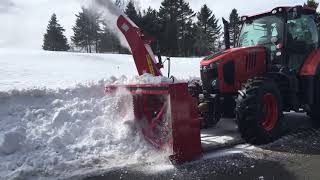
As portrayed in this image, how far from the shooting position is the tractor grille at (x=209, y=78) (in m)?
7.95

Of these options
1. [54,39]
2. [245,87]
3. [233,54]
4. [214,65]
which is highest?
[54,39]

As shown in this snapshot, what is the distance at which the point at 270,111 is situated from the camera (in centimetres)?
750

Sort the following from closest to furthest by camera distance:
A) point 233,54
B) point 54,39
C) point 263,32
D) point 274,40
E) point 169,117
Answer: point 169,117 < point 233,54 < point 274,40 < point 263,32 < point 54,39

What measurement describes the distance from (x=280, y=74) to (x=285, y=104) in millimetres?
642

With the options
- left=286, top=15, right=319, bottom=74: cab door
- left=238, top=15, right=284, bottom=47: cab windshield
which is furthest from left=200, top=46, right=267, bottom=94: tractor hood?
left=286, top=15, right=319, bottom=74: cab door

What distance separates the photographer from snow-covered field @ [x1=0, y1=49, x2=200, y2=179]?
592 centimetres

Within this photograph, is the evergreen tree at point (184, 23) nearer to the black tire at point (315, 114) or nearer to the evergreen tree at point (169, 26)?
the evergreen tree at point (169, 26)

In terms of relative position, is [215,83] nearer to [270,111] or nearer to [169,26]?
[270,111]

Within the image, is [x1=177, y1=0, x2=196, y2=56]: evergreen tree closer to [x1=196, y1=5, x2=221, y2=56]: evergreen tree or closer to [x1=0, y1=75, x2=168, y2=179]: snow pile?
[x1=196, y1=5, x2=221, y2=56]: evergreen tree

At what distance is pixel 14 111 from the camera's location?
764cm

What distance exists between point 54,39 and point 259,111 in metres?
53.5

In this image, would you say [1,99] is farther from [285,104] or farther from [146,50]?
[285,104]

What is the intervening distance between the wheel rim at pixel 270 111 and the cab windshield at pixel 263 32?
1392 millimetres

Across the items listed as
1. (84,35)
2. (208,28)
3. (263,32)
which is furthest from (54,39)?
(263,32)
